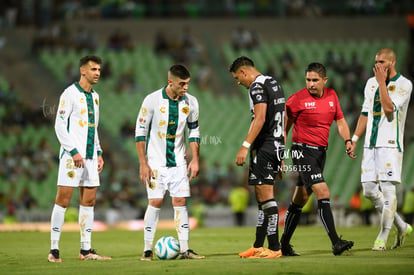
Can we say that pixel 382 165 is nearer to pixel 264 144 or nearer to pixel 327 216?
pixel 327 216

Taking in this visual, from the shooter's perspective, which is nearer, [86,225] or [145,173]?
[145,173]

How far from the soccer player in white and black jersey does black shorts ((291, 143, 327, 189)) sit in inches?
12.8

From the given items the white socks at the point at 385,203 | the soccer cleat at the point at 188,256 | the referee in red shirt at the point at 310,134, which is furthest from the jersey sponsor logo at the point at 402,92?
the soccer cleat at the point at 188,256

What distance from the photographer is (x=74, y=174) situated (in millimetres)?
10203

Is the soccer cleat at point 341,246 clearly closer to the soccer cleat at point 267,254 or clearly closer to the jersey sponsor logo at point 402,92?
the soccer cleat at point 267,254

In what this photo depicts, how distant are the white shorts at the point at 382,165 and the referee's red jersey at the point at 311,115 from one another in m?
0.97

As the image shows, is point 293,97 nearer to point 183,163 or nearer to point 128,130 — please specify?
point 183,163

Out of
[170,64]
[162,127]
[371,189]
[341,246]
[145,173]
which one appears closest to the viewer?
[341,246]

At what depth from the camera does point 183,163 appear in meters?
10.4

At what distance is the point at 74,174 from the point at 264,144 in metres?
2.48

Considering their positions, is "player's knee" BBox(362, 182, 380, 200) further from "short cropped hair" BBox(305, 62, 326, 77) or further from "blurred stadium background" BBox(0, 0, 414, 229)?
"blurred stadium background" BBox(0, 0, 414, 229)

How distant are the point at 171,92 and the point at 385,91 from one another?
2.90 metres

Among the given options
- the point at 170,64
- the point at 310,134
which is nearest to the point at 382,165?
the point at 310,134

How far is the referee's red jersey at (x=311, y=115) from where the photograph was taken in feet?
33.9
